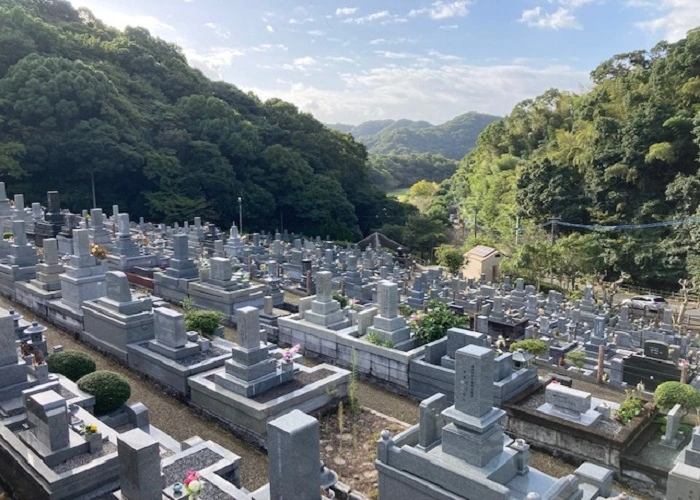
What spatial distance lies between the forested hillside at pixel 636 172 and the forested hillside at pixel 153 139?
639 inches

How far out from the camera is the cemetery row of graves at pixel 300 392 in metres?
5.94

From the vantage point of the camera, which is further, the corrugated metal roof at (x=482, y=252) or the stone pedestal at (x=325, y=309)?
the corrugated metal roof at (x=482, y=252)

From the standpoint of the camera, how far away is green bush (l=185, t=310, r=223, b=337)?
11.1 m

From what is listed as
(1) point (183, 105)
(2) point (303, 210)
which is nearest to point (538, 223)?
(2) point (303, 210)

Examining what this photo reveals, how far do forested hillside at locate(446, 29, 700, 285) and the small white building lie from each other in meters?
7.40

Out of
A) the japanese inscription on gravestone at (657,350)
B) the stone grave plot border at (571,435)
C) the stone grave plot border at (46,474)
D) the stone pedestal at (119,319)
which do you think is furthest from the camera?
the japanese inscription on gravestone at (657,350)

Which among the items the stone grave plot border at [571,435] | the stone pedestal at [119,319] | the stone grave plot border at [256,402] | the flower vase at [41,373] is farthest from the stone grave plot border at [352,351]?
the flower vase at [41,373]

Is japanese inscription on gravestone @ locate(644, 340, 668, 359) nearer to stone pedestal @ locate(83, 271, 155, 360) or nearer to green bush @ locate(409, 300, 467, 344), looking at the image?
green bush @ locate(409, 300, 467, 344)

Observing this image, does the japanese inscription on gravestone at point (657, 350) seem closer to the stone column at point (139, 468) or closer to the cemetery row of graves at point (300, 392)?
the cemetery row of graves at point (300, 392)

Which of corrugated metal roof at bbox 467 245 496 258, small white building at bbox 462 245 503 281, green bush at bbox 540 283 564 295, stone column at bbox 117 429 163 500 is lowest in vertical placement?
green bush at bbox 540 283 564 295

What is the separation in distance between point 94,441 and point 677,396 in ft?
28.5

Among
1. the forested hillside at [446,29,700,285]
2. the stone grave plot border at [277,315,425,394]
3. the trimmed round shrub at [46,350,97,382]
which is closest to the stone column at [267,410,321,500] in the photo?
the stone grave plot border at [277,315,425,394]

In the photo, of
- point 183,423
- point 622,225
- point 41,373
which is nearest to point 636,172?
point 622,225

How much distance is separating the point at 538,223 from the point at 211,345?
34954 mm
